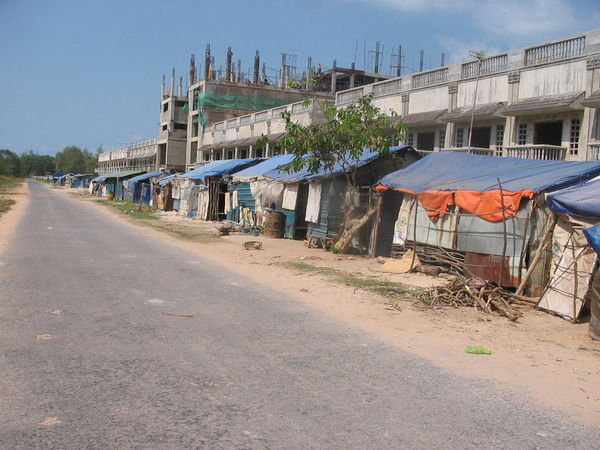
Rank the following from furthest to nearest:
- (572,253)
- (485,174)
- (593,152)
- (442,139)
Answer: (442,139)
(593,152)
(485,174)
(572,253)

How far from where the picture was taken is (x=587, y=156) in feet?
57.6

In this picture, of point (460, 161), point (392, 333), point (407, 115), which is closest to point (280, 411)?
point (392, 333)

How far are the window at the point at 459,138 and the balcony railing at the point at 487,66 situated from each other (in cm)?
206

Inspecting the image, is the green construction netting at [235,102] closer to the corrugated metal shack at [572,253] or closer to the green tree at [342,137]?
the green tree at [342,137]

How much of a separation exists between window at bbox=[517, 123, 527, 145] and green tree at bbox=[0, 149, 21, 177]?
12520 centimetres

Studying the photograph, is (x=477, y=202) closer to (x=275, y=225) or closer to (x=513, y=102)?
(x=513, y=102)

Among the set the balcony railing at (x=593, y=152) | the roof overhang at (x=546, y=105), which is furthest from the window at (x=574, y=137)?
the balcony railing at (x=593, y=152)

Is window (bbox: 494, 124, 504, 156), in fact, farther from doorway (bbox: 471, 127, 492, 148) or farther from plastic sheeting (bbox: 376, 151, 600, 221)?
plastic sheeting (bbox: 376, 151, 600, 221)

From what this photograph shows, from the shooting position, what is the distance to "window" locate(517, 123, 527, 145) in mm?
20516

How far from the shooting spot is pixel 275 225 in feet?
74.6

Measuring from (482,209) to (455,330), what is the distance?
15.2 ft

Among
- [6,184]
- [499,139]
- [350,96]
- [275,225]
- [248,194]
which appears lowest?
[6,184]

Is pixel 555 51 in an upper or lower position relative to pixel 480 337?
upper

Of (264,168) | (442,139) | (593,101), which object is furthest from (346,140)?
(264,168)
